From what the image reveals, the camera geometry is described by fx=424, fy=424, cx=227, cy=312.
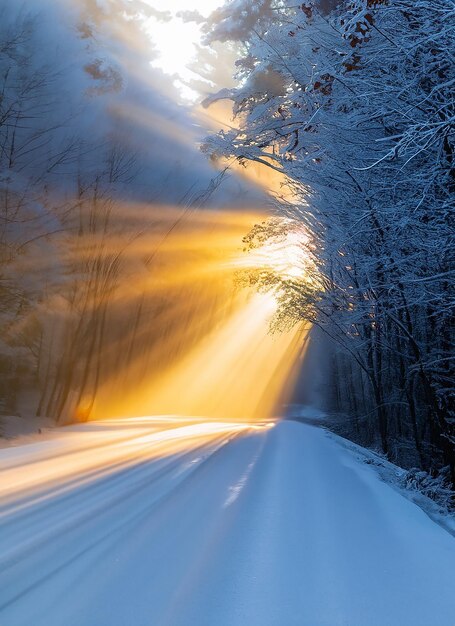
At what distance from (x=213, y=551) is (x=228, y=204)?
22721mm

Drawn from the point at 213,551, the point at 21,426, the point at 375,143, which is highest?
the point at 375,143

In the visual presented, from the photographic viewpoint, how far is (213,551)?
227cm

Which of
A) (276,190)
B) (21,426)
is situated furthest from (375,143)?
(21,426)

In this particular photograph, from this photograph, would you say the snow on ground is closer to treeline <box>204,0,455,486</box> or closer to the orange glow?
the orange glow

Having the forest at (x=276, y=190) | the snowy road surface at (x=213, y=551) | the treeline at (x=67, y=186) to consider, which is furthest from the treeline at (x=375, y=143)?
the treeline at (x=67, y=186)

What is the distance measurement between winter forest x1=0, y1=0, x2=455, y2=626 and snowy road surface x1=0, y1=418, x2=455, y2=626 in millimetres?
103

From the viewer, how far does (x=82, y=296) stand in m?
16.6

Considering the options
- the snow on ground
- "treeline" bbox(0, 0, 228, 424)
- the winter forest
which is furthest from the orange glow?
"treeline" bbox(0, 0, 228, 424)

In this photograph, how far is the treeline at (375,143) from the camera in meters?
3.83

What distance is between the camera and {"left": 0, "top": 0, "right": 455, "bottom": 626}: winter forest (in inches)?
172

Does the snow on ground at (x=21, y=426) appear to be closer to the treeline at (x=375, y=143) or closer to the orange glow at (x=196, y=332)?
the orange glow at (x=196, y=332)

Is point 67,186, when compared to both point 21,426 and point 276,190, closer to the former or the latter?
point 21,426

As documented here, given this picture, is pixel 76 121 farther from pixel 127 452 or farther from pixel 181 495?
pixel 181 495

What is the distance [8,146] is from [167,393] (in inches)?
840
